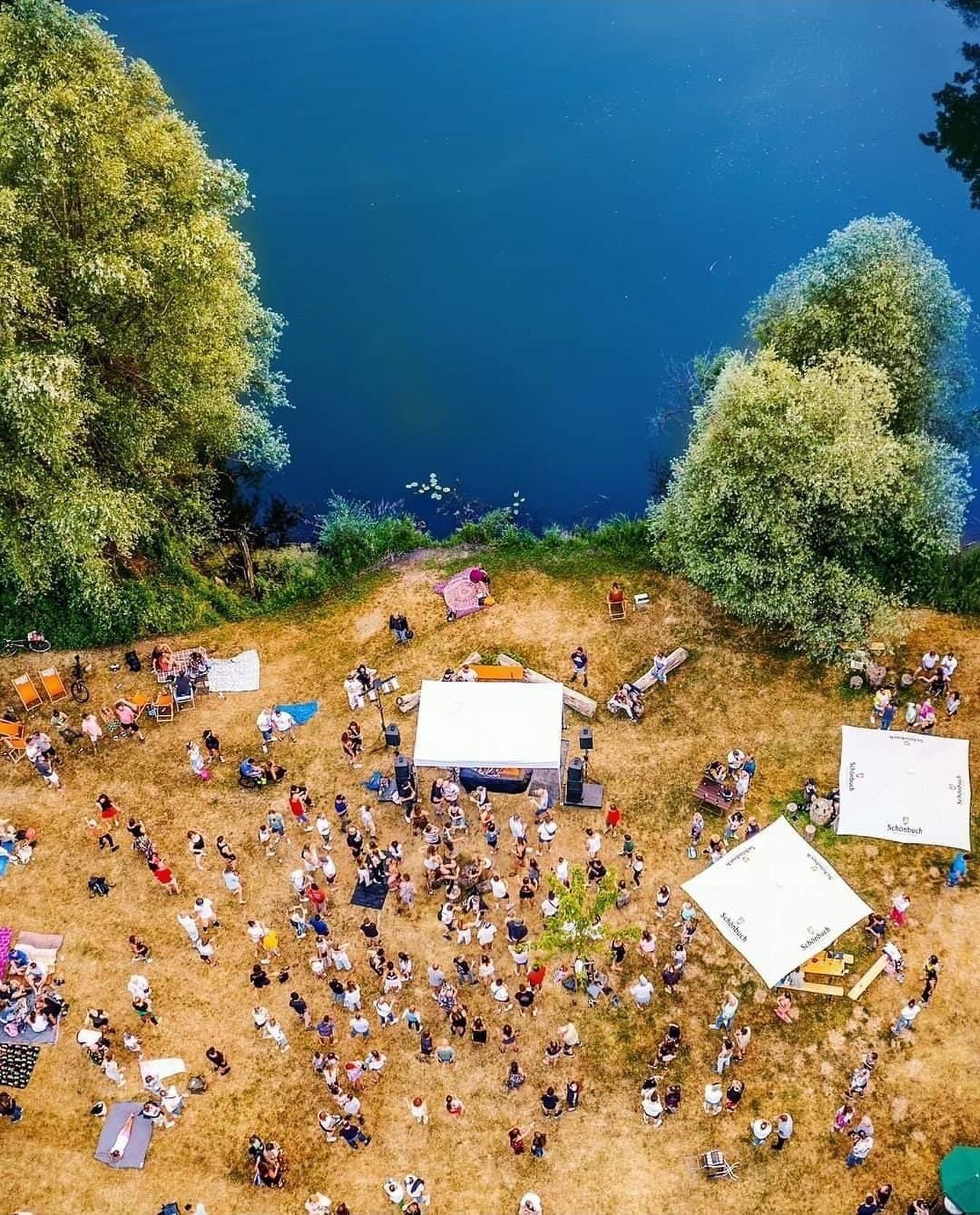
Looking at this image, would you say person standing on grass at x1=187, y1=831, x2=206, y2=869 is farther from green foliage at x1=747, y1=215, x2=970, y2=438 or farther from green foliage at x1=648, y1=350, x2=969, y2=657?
green foliage at x1=747, y1=215, x2=970, y2=438

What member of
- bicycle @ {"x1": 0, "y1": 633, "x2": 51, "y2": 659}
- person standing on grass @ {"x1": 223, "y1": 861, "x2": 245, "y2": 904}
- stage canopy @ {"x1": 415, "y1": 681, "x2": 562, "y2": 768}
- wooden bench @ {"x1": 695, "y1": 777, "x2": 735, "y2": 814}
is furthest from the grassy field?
bicycle @ {"x1": 0, "y1": 633, "x2": 51, "y2": 659}

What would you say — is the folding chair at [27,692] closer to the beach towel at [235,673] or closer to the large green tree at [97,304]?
the large green tree at [97,304]

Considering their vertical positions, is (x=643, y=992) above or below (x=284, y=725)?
below

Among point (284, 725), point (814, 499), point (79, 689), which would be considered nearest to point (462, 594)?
point (284, 725)

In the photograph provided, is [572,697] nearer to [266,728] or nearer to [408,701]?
[408,701]

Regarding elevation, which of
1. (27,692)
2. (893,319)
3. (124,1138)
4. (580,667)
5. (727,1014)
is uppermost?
(893,319)

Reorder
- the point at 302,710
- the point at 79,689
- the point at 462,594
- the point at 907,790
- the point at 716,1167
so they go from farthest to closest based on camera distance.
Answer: the point at 462,594 < the point at 79,689 < the point at 302,710 < the point at 907,790 < the point at 716,1167

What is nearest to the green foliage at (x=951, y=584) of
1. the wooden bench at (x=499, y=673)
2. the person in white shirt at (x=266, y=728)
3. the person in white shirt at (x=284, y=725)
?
the wooden bench at (x=499, y=673)

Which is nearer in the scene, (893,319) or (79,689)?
(893,319)
